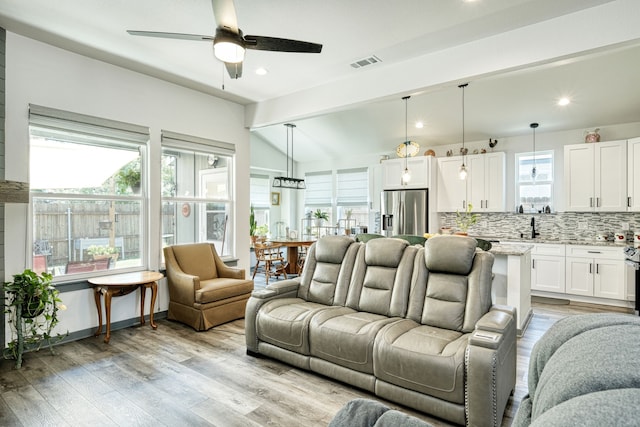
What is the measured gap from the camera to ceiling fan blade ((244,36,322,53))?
2521 millimetres

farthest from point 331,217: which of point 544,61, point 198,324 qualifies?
point 544,61

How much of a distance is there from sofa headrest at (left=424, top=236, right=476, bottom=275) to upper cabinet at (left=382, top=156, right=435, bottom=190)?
404 cm

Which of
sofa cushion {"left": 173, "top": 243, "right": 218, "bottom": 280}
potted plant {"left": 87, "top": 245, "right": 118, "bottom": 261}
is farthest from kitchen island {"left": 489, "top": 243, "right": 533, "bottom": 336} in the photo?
potted plant {"left": 87, "top": 245, "right": 118, "bottom": 261}

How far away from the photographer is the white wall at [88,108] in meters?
3.39

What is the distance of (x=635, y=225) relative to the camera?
5.29 m

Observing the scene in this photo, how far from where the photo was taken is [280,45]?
2.60 metres

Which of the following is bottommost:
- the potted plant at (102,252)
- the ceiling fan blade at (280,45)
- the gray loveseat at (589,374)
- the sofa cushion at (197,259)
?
the sofa cushion at (197,259)

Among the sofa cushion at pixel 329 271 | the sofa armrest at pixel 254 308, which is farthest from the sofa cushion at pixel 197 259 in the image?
the sofa cushion at pixel 329 271

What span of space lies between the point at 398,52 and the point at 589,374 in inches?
146

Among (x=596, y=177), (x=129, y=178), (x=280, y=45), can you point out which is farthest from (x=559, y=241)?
(x=129, y=178)

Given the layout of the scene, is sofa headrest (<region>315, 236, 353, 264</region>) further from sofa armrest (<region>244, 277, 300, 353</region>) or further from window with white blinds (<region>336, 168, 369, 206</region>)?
window with white blinds (<region>336, 168, 369, 206</region>)

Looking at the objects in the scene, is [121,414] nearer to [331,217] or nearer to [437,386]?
[437,386]

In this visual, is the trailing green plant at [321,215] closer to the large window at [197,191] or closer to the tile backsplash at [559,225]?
the tile backsplash at [559,225]

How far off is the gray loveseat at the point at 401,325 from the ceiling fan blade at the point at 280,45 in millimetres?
1842
